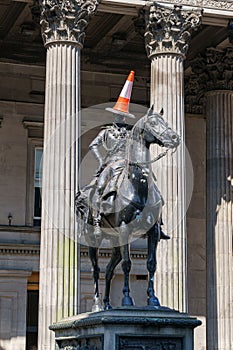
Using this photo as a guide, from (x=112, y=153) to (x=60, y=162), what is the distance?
8084 millimetres

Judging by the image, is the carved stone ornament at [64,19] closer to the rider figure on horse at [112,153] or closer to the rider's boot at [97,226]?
the rider figure on horse at [112,153]

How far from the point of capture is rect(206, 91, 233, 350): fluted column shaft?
32875 millimetres

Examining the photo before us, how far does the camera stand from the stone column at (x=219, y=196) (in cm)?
3297

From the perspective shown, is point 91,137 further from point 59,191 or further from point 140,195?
point 140,195

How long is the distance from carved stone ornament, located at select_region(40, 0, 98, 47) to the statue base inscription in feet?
43.3

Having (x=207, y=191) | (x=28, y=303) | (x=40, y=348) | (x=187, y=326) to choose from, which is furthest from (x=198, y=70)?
(x=187, y=326)

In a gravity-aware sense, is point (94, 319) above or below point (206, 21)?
below

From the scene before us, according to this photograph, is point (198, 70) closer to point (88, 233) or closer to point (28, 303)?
point (28, 303)

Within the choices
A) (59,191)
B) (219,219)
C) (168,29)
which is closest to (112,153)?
(59,191)

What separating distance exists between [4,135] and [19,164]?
1.23m

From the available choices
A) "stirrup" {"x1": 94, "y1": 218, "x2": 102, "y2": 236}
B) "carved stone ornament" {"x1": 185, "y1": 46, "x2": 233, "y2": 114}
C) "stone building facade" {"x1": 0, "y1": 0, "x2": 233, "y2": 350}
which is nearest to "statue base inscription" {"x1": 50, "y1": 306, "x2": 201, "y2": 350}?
"stirrup" {"x1": 94, "y1": 218, "x2": 102, "y2": 236}

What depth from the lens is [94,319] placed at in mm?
16438

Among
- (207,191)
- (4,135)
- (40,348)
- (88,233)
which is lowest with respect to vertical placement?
(40,348)

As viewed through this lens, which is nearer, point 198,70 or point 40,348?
point 40,348
